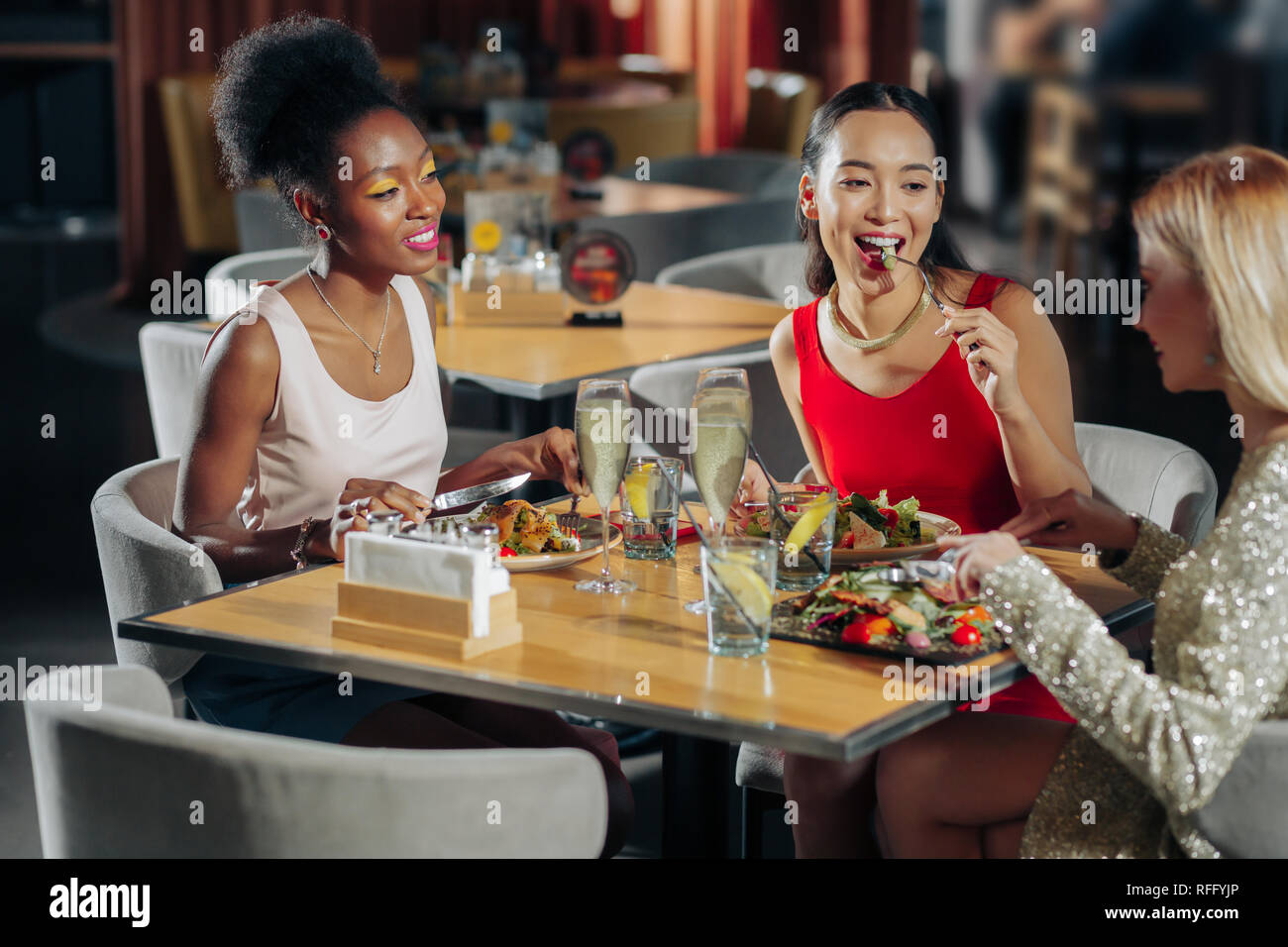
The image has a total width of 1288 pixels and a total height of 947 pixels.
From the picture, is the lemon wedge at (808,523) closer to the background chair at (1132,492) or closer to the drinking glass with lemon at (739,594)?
the drinking glass with lemon at (739,594)

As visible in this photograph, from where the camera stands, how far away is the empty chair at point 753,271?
14.0ft

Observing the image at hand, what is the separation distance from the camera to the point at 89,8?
10328 mm

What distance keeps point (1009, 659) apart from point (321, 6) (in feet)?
25.6

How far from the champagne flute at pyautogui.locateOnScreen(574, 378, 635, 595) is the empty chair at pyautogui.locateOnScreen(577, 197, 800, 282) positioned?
8.93ft

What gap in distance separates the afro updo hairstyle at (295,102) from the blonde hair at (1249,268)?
Answer: 1.19 metres

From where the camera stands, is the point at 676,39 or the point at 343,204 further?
the point at 676,39

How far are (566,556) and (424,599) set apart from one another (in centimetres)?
33

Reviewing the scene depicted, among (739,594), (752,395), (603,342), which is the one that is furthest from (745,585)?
(603,342)

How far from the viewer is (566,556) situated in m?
2.00

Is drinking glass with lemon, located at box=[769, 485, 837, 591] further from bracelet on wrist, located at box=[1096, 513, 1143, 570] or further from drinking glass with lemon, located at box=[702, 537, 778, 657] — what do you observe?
bracelet on wrist, located at box=[1096, 513, 1143, 570]

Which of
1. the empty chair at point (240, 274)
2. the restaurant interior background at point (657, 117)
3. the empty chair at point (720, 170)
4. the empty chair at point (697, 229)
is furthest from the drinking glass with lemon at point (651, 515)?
the empty chair at point (720, 170)

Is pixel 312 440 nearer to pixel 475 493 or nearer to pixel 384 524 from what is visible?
pixel 475 493
